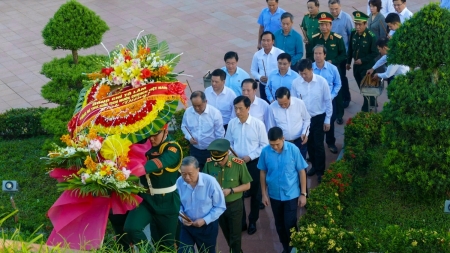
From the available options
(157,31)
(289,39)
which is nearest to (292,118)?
(289,39)

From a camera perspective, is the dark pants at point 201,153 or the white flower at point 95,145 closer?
the white flower at point 95,145

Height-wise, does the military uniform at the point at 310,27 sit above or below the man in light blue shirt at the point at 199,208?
above

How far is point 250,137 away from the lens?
29.6 feet

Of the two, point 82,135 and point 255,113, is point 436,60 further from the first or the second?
point 82,135

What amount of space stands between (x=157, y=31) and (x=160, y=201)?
9.22m

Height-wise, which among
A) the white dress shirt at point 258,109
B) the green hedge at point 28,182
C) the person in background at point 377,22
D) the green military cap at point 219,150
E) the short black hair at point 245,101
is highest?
the person in background at point 377,22

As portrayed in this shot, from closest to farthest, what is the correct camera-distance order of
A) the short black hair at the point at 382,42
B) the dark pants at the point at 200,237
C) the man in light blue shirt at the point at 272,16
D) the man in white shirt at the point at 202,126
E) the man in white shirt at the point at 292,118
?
the dark pants at the point at 200,237 < the man in white shirt at the point at 292,118 < the man in white shirt at the point at 202,126 < the short black hair at the point at 382,42 < the man in light blue shirt at the point at 272,16

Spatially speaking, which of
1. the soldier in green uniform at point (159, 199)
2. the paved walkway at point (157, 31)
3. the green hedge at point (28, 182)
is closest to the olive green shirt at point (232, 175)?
the soldier in green uniform at point (159, 199)

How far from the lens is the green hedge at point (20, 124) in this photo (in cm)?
1198

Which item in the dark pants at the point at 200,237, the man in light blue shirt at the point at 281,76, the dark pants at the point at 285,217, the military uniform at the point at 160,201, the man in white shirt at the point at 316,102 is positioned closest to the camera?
the military uniform at the point at 160,201

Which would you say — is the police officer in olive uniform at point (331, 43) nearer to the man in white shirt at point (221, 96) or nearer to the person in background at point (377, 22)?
the person in background at point (377, 22)

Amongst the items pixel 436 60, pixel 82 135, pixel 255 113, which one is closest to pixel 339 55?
pixel 255 113

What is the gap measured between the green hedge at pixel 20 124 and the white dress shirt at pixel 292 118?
4.39 m

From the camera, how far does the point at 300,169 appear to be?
8211 mm
